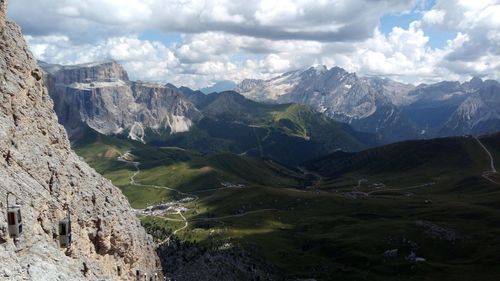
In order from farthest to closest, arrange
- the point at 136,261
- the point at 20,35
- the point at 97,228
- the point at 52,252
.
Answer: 1. the point at 136,261
2. the point at 20,35
3. the point at 97,228
4. the point at 52,252

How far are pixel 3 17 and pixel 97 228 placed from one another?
35.8 m

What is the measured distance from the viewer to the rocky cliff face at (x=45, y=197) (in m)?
A: 56.6

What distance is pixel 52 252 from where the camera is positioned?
60.0 metres

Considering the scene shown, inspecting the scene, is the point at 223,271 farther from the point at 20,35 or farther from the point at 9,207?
the point at 9,207

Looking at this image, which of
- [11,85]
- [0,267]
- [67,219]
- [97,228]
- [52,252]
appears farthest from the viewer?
[97,228]

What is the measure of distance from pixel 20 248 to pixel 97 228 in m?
22.8

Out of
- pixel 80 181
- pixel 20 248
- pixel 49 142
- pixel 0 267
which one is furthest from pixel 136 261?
pixel 0 267

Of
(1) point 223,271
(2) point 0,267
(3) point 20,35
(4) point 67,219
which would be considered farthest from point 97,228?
(1) point 223,271

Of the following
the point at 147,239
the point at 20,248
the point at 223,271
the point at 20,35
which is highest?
the point at 20,35

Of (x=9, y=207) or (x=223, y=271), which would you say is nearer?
(x=9, y=207)

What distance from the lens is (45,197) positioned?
6475 centimetres

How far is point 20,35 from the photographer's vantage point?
82.2 metres

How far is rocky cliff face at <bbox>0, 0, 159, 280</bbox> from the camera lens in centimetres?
5659

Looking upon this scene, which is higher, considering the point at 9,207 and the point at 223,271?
the point at 9,207
